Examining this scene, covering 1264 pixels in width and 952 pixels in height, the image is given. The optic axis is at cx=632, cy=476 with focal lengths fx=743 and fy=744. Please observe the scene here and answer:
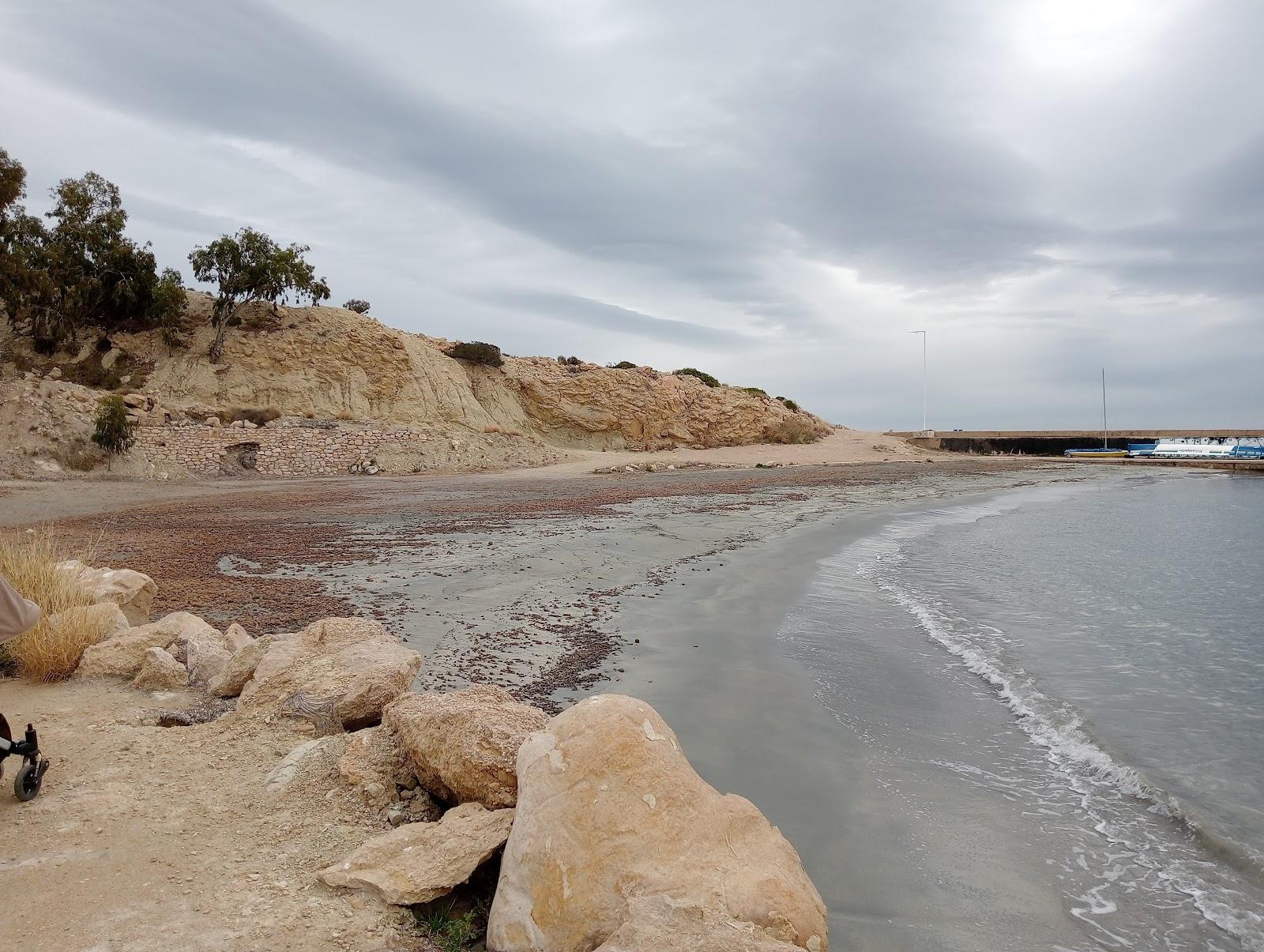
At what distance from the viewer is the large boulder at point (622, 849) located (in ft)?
8.71

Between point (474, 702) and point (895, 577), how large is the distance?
944cm

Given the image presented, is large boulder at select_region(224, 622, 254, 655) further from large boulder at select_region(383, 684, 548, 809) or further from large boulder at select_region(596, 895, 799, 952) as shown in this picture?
large boulder at select_region(596, 895, 799, 952)

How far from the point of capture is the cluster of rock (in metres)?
2.63

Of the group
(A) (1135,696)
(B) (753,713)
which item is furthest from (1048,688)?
(B) (753,713)

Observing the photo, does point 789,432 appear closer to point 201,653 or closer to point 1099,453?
point 1099,453

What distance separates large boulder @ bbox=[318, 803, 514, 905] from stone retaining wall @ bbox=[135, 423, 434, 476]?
28776 millimetres

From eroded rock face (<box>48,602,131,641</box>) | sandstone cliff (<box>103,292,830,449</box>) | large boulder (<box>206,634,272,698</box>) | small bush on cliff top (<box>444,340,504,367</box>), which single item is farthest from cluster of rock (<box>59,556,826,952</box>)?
small bush on cliff top (<box>444,340,504,367</box>)

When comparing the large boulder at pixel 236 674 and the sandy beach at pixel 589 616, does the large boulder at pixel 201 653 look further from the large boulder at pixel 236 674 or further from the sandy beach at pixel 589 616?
the sandy beach at pixel 589 616

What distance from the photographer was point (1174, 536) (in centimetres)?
1794

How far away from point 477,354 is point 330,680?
40.5m

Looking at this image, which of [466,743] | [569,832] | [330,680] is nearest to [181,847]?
[466,743]

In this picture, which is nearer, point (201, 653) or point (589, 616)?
point (201, 653)

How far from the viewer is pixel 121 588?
7.48 metres

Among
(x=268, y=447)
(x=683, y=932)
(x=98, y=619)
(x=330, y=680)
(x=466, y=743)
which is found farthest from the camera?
(x=268, y=447)
